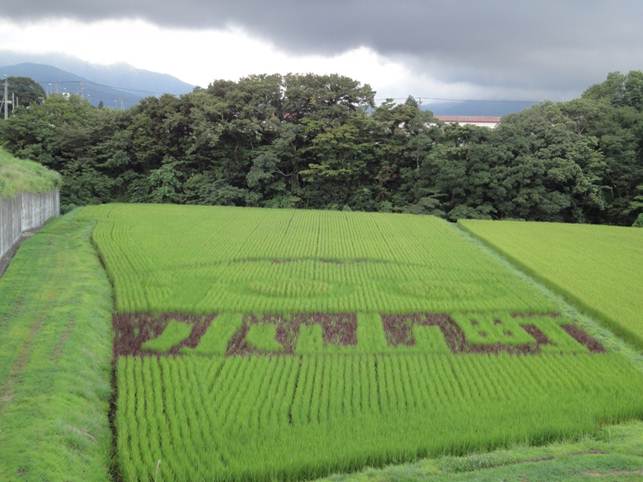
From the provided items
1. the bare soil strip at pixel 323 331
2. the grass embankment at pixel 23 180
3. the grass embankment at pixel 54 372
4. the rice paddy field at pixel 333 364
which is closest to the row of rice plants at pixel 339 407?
the rice paddy field at pixel 333 364

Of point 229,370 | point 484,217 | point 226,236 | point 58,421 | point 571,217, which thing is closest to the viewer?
point 58,421

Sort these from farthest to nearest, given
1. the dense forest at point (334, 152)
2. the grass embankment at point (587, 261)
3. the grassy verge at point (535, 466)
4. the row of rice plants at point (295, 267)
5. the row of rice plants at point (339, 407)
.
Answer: the dense forest at point (334, 152) → the row of rice plants at point (295, 267) → the grass embankment at point (587, 261) → the row of rice plants at point (339, 407) → the grassy verge at point (535, 466)

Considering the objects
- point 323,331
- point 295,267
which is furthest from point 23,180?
point 323,331

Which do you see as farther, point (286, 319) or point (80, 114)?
point (80, 114)

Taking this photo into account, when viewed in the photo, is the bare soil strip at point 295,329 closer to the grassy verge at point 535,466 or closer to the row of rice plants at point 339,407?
the row of rice plants at point 339,407

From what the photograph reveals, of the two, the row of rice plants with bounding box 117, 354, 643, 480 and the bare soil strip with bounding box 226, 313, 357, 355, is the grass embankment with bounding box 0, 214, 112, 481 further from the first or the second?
the bare soil strip with bounding box 226, 313, 357, 355

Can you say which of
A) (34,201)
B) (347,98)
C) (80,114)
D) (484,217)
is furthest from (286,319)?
(80,114)

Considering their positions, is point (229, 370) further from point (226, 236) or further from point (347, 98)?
point (347, 98)
